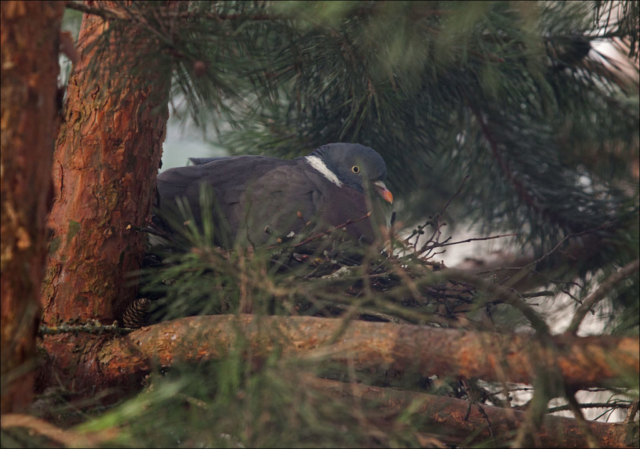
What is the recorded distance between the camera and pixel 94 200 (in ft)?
5.49

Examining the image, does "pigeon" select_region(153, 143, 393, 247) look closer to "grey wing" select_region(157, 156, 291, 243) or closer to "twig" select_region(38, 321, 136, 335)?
"grey wing" select_region(157, 156, 291, 243)

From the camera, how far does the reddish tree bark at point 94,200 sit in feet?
5.37

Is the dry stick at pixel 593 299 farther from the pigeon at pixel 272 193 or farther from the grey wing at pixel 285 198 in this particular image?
the grey wing at pixel 285 198

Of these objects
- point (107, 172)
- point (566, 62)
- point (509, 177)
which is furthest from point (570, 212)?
point (107, 172)

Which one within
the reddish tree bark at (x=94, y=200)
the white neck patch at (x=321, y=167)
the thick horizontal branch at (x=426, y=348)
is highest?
the white neck patch at (x=321, y=167)

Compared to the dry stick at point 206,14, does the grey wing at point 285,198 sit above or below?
below

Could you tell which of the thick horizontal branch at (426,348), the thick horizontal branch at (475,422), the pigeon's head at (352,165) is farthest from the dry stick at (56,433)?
the pigeon's head at (352,165)

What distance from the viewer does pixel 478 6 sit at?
1258 millimetres

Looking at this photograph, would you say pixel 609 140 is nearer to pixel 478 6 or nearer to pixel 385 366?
pixel 478 6

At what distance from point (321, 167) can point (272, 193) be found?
438 millimetres

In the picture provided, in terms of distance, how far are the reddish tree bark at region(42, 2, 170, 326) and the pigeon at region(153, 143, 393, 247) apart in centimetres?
37

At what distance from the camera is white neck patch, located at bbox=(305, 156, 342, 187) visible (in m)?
2.65

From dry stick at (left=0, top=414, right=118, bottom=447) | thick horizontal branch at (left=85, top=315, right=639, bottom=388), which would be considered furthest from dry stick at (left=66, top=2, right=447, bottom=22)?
dry stick at (left=0, top=414, right=118, bottom=447)

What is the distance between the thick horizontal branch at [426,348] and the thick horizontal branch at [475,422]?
0.41ft
